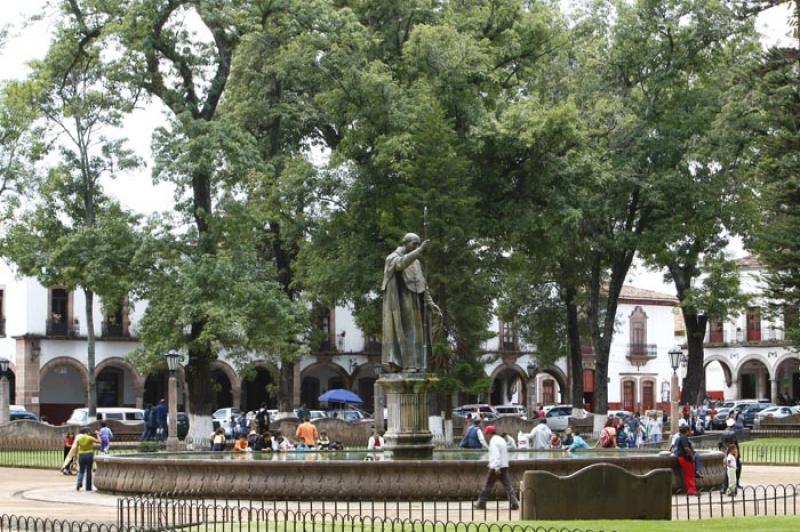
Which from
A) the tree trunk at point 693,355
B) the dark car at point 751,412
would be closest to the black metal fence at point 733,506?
the tree trunk at point 693,355

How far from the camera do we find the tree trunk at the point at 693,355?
175 ft

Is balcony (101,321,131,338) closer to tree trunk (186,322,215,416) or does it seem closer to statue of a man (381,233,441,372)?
tree trunk (186,322,215,416)

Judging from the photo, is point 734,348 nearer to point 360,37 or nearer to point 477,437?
point 360,37

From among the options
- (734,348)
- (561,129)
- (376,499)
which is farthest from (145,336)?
(734,348)

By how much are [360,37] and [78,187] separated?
10490 millimetres

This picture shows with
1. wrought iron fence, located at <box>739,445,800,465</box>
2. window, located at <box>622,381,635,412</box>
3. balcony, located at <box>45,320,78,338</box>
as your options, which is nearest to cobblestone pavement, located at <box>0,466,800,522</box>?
wrought iron fence, located at <box>739,445,800,465</box>

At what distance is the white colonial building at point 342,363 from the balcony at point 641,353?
0.06 meters

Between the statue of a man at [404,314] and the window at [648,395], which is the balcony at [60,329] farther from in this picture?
the statue of a man at [404,314]

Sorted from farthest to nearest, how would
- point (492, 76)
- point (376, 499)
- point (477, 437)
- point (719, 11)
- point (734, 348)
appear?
point (734, 348) → point (719, 11) → point (492, 76) → point (477, 437) → point (376, 499)

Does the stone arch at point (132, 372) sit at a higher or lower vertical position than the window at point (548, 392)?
higher

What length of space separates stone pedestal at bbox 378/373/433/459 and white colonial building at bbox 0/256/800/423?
21.0 metres

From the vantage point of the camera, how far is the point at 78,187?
4238 cm

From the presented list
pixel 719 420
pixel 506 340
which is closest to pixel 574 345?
pixel 719 420

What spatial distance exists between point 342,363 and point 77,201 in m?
28.2
